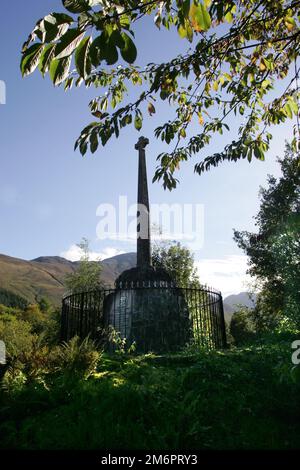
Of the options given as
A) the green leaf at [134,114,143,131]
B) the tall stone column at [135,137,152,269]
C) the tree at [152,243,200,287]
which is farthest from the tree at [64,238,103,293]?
the green leaf at [134,114,143,131]

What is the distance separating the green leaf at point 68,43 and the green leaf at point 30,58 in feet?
0.43

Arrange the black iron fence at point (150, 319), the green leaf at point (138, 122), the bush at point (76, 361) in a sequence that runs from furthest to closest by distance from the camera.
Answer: the black iron fence at point (150, 319), the bush at point (76, 361), the green leaf at point (138, 122)

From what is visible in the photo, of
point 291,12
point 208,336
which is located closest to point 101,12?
point 291,12

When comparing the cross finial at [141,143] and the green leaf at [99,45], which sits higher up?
the cross finial at [141,143]

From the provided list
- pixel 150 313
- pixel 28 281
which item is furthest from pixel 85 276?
pixel 28 281

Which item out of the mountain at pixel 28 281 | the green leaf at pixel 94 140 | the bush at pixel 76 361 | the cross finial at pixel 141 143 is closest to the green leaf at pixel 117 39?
the green leaf at pixel 94 140

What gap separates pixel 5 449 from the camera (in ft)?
13.0

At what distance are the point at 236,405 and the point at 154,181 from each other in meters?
3.38

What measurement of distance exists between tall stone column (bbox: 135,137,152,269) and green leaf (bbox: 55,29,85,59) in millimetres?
10986

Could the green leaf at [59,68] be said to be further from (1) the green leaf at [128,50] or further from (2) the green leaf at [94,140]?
(2) the green leaf at [94,140]

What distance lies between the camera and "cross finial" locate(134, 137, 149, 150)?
15.0 metres

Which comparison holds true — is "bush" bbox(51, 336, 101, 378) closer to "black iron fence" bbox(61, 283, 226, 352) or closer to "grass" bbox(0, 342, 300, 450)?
"grass" bbox(0, 342, 300, 450)

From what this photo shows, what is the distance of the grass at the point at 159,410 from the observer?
4035 mm
